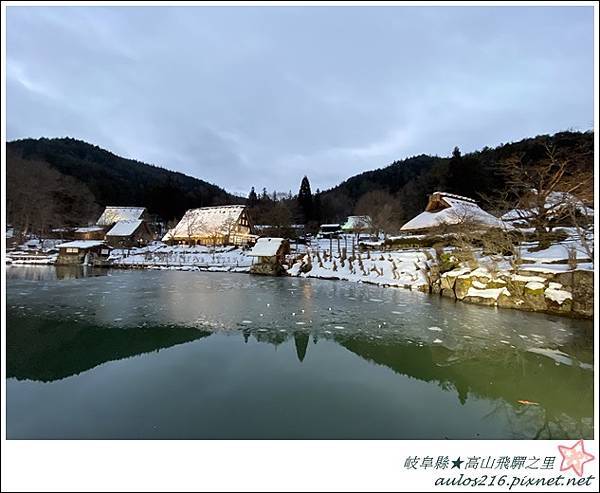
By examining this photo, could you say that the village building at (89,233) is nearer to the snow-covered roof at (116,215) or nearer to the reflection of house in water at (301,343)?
the snow-covered roof at (116,215)

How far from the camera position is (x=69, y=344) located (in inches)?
197

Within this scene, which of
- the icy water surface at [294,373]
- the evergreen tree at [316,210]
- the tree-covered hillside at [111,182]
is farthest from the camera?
the evergreen tree at [316,210]

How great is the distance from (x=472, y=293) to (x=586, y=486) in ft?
24.5

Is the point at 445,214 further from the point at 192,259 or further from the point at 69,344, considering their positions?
the point at 192,259

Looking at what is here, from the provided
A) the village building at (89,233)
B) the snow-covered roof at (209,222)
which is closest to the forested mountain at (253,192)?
the village building at (89,233)

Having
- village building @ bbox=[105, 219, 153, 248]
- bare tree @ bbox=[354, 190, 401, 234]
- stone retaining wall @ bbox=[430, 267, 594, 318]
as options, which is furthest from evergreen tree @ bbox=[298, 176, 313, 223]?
stone retaining wall @ bbox=[430, 267, 594, 318]

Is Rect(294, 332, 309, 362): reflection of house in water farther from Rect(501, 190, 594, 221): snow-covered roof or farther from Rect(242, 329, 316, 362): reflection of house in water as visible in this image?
Rect(501, 190, 594, 221): snow-covered roof

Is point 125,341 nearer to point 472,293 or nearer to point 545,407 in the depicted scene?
point 545,407

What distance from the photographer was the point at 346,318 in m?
→ 6.77

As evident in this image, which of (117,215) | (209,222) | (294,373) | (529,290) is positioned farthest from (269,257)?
(117,215)

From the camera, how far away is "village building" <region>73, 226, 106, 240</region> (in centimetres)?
2860

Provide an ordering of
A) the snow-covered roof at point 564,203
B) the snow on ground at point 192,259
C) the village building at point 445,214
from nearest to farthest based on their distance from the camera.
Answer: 1. the snow-covered roof at point 564,203
2. the village building at point 445,214
3. the snow on ground at point 192,259

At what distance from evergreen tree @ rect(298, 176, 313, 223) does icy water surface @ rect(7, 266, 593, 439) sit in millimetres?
28142

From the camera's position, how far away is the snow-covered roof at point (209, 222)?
27.1 metres
